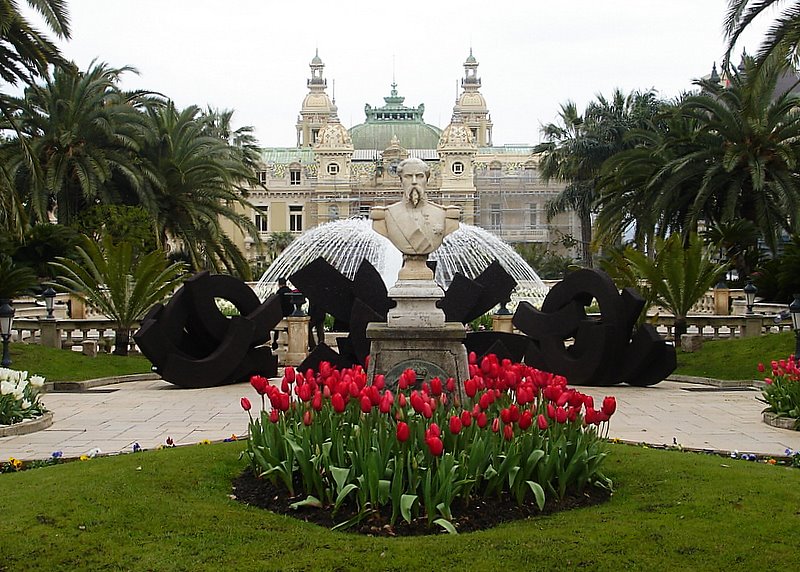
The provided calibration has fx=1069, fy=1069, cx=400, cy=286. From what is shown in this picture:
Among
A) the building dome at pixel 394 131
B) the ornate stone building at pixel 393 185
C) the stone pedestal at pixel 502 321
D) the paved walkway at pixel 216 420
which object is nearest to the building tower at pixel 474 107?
the building dome at pixel 394 131

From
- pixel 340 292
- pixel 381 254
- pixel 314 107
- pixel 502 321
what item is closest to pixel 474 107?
pixel 314 107

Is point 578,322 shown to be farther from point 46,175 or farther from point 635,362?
point 46,175

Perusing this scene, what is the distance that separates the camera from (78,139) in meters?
29.9

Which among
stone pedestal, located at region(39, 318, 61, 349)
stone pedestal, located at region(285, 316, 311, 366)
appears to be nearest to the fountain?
stone pedestal, located at region(39, 318, 61, 349)

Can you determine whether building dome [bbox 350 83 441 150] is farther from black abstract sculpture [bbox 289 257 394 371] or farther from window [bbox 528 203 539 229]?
black abstract sculpture [bbox 289 257 394 371]

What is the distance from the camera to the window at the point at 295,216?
96.6m

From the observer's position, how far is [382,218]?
1055 centimetres

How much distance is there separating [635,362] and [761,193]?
14660 mm

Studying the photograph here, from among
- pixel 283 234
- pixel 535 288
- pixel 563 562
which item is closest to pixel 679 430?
pixel 563 562

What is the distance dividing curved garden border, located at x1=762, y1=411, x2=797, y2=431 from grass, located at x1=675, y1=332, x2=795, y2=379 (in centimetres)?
530

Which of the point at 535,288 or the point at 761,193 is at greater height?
the point at 761,193

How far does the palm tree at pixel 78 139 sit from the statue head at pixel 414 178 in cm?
1991

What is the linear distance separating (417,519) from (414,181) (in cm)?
470

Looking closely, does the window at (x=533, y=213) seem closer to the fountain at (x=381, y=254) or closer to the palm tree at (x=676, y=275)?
the fountain at (x=381, y=254)
